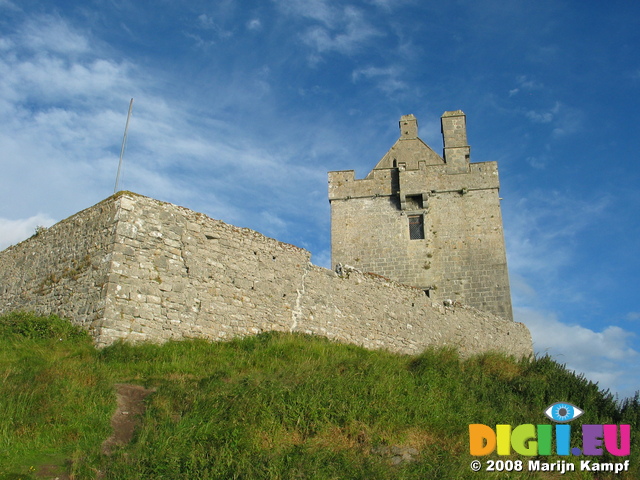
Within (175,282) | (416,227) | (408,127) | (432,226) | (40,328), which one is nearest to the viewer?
(40,328)

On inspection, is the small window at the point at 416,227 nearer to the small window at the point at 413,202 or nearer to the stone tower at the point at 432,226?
the stone tower at the point at 432,226

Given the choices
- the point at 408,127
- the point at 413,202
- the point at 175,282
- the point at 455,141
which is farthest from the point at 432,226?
the point at 175,282

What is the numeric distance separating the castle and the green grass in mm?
744

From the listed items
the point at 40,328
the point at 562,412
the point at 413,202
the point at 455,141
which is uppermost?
the point at 455,141

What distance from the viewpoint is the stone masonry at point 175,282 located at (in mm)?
11195

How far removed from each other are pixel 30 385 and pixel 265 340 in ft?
17.0

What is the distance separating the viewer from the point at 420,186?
77.5 ft

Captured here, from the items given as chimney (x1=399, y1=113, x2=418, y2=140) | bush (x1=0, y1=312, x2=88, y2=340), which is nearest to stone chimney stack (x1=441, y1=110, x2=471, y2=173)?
chimney (x1=399, y1=113, x2=418, y2=140)

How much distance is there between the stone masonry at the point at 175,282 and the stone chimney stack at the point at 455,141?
9932mm

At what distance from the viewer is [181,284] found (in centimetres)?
1191

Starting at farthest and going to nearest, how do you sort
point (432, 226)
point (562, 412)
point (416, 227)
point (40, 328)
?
1. point (416, 227)
2. point (432, 226)
3. point (40, 328)
4. point (562, 412)

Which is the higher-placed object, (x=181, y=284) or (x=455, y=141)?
(x=455, y=141)

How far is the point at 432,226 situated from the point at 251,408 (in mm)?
16497

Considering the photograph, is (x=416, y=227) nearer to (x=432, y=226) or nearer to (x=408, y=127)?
(x=432, y=226)
